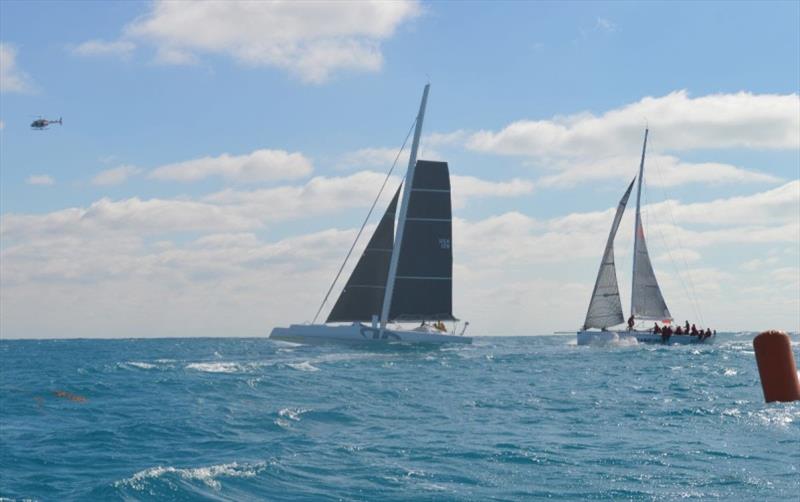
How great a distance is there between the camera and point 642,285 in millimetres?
75375

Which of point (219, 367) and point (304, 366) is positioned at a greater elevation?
point (304, 366)

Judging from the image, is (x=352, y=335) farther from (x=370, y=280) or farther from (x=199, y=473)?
(x=199, y=473)

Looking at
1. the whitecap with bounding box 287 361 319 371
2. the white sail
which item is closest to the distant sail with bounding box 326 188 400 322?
the whitecap with bounding box 287 361 319 371

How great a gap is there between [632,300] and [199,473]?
6278 cm

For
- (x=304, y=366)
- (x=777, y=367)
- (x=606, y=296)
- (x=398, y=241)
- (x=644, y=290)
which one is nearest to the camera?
(x=777, y=367)

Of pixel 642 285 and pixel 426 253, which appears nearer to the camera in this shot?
pixel 426 253

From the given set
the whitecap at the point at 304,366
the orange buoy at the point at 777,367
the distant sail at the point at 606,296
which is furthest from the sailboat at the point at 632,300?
the orange buoy at the point at 777,367

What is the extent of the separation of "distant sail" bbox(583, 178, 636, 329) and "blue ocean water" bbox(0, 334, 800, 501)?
114 ft

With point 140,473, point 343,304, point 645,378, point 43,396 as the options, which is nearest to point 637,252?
point 343,304

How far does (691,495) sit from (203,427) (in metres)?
12.6

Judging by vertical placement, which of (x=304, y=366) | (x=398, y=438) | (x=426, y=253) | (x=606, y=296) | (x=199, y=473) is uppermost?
(x=426, y=253)

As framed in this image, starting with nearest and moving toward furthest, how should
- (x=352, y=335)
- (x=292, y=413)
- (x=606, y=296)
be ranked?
(x=292, y=413) < (x=352, y=335) < (x=606, y=296)

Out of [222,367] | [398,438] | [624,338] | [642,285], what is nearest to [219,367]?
[222,367]

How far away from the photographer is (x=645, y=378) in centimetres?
3778
